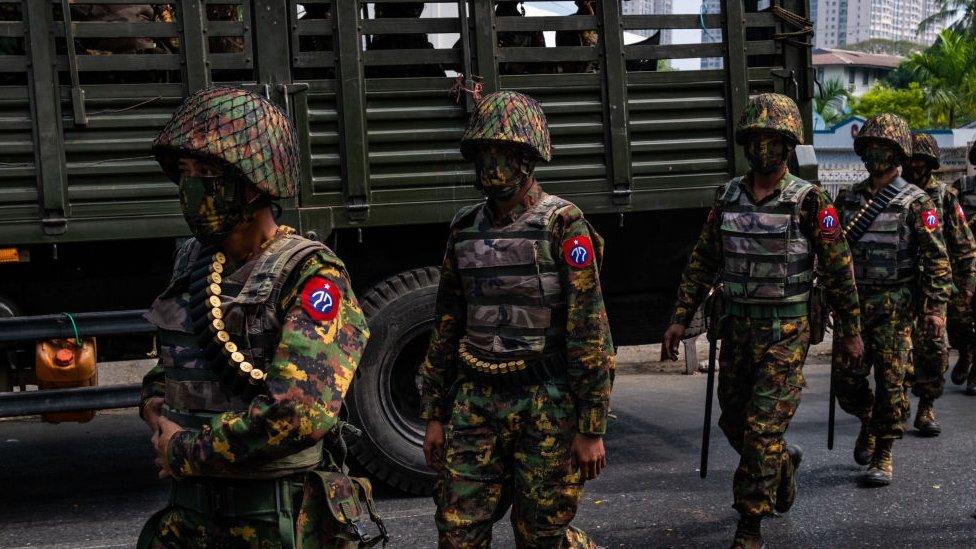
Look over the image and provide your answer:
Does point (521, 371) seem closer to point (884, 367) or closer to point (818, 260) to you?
point (818, 260)

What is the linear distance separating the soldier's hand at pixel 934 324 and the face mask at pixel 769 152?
2128mm

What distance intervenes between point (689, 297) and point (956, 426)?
361cm

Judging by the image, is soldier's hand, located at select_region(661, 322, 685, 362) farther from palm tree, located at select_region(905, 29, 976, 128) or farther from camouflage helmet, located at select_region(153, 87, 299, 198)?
palm tree, located at select_region(905, 29, 976, 128)

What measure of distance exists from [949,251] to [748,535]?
362 cm

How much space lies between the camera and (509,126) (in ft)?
12.5

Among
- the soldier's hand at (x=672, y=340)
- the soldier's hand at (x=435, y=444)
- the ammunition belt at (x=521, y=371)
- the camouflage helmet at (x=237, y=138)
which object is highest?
the camouflage helmet at (x=237, y=138)

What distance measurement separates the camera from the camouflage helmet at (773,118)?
202 inches

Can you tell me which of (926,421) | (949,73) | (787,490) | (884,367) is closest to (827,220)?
(787,490)

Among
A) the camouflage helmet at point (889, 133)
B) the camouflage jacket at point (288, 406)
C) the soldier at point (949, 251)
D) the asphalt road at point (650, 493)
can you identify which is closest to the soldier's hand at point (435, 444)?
the asphalt road at point (650, 493)

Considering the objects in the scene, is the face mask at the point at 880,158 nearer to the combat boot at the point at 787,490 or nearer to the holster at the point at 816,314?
the holster at the point at 816,314

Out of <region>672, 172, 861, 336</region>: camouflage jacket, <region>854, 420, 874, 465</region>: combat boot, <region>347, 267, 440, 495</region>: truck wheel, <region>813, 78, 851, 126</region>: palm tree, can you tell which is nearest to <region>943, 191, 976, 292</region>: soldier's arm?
<region>854, 420, 874, 465</region>: combat boot

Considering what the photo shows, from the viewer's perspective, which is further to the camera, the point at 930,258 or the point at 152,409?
the point at 930,258

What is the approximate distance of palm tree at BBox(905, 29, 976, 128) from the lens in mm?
41706

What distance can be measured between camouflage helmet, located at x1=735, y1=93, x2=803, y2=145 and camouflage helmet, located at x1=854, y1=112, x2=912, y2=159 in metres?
1.49
